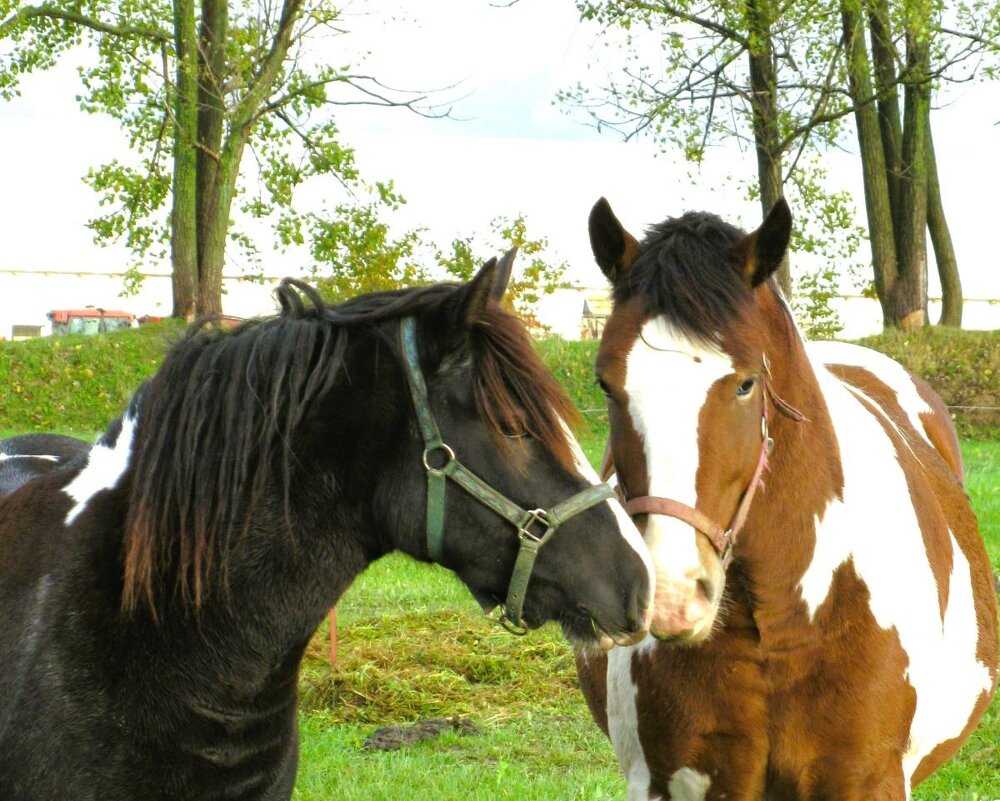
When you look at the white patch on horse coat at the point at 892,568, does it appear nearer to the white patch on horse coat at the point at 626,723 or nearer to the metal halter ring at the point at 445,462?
the white patch on horse coat at the point at 626,723

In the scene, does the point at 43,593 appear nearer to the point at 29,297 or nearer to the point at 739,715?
the point at 739,715

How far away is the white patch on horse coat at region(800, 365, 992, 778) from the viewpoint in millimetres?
3070

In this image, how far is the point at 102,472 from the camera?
8.95 feet

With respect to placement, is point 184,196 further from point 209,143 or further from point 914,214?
point 914,214

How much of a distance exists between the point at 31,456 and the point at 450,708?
264 cm

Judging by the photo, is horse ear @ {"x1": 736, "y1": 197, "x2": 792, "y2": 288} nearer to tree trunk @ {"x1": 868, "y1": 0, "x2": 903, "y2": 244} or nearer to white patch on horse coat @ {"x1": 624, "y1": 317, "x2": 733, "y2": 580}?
white patch on horse coat @ {"x1": 624, "y1": 317, "x2": 733, "y2": 580}

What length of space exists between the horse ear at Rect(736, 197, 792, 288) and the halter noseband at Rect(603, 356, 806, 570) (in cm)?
25

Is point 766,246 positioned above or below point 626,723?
above

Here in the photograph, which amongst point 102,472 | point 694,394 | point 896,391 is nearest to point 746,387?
point 694,394

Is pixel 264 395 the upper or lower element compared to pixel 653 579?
upper

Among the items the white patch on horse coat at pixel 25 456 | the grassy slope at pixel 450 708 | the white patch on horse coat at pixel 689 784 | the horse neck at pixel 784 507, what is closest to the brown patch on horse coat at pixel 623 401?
A: the grassy slope at pixel 450 708

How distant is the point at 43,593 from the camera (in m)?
2.55

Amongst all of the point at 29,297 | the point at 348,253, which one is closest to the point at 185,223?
the point at 348,253

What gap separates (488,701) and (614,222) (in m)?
3.57
